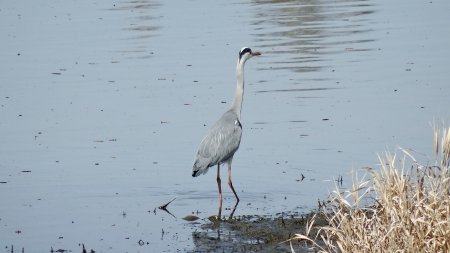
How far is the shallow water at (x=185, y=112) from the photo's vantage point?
11.9 m

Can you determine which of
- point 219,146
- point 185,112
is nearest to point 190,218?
point 219,146

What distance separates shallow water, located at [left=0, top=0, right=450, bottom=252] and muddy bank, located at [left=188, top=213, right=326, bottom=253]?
0.71ft

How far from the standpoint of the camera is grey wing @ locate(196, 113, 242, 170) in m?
12.0

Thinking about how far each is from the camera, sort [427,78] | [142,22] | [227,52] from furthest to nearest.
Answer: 1. [142,22]
2. [227,52]
3. [427,78]

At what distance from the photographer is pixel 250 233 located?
10.6 meters

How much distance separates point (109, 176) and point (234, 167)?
1544 mm

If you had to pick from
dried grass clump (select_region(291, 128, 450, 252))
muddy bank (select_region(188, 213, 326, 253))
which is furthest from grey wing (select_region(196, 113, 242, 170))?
dried grass clump (select_region(291, 128, 450, 252))

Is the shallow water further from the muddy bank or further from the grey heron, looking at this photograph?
the grey heron

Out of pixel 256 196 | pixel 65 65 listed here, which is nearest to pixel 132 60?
pixel 65 65

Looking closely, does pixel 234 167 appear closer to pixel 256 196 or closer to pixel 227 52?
pixel 256 196

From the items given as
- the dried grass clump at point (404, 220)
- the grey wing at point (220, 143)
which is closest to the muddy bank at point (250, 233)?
the grey wing at point (220, 143)

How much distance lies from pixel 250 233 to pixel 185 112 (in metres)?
6.10

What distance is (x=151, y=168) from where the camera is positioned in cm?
1360

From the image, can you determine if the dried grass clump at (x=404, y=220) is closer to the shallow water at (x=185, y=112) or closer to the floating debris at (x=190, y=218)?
the shallow water at (x=185, y=112)
